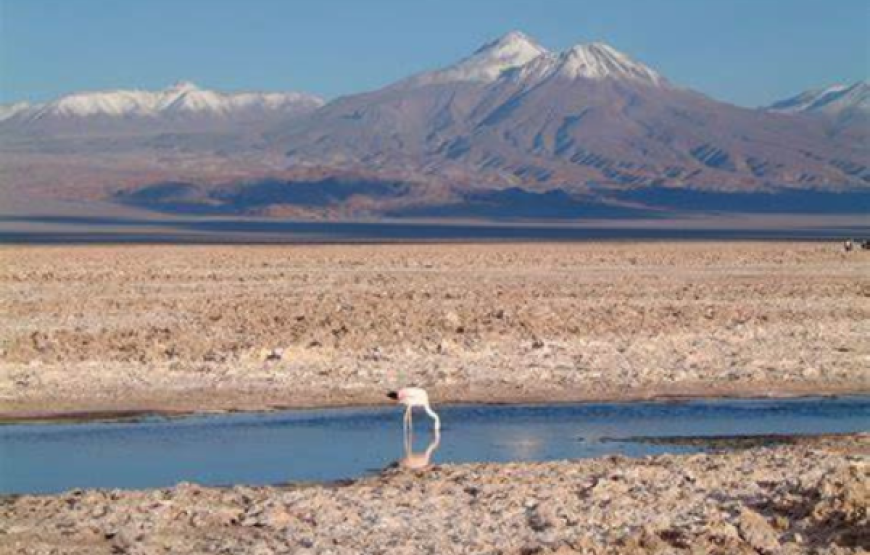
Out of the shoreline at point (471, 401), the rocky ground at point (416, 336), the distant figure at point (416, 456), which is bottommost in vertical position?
the shoreline at point (471, 401)

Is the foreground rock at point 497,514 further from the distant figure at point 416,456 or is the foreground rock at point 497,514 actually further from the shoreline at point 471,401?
the shoreline at point 471,401

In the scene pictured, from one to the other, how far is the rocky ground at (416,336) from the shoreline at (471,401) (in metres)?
0.07

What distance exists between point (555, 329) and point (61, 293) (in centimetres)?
1323

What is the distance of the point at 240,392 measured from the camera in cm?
1944

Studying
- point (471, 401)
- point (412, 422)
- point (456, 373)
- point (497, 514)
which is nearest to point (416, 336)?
point (456, 373)

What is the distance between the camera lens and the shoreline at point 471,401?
17984 millimetres

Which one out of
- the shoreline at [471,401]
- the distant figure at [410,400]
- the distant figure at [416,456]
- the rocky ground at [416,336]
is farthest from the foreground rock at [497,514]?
the rocky ground at [416,336]

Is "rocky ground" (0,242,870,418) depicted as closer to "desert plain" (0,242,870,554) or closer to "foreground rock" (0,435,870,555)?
"desert plain" (0,242,870,554)

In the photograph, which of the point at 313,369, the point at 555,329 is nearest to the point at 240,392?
the point at 313,369

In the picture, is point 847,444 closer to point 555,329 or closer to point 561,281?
point 555,329

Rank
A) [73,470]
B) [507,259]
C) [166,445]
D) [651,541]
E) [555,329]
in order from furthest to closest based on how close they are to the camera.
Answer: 1. [507,259]
2. [555,329]
3. [166,445]
4. [73,470]
5. [651,541]

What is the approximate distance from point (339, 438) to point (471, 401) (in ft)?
9.66

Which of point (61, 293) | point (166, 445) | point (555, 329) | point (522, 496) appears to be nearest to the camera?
point (522, 496)

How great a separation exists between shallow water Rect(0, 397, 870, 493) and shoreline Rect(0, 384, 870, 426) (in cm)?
28
